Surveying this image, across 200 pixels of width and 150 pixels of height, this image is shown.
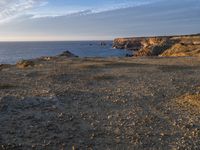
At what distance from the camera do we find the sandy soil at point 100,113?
56.3ft

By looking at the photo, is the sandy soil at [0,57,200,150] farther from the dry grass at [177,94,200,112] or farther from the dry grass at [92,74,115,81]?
the dry grass at [92,74,115,81]

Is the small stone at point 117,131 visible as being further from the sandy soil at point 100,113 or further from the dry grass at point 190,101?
the dry grass at point 190,101

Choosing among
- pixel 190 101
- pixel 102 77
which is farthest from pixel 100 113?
pixel 102 77

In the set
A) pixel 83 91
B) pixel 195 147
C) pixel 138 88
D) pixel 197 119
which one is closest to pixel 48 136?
pixel 195 147

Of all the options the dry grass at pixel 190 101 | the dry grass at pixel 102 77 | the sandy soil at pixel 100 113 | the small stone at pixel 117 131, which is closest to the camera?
the sandy soil at pixel 100 113

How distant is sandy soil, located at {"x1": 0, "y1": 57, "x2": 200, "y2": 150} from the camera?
17156 mm

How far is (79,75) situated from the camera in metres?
37.7

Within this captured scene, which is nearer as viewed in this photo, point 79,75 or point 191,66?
point 79,75

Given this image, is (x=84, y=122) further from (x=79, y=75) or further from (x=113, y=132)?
(x=79, y=75)

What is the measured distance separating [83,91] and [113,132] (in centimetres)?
1008

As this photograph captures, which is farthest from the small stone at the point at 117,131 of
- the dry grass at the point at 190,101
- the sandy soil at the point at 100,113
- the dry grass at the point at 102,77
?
the dry grass at the point at 102,77

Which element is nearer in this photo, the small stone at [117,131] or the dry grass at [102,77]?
the small stone at [117,131]

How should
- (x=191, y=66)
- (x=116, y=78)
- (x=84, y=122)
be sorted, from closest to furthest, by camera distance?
(x=84, y=122)
(x=116, y=78)
(x=191, y=66)

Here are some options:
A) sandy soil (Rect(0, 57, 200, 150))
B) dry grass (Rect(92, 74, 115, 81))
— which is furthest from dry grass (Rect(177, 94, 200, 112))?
dry grass (Rect(92, 74, 115, 81))
